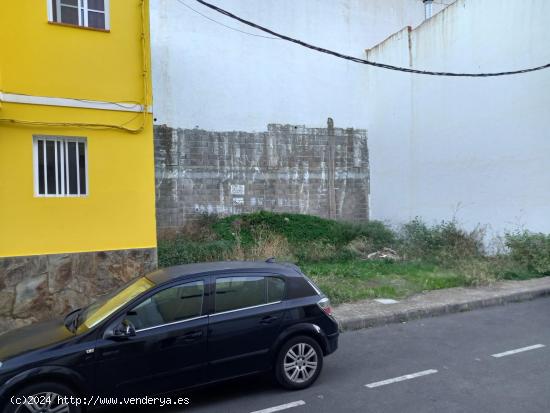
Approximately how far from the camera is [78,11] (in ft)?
26.4

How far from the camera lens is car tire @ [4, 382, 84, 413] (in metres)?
3.80

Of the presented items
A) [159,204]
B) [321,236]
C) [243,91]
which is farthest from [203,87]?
[321,236]

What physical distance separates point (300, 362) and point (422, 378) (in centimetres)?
139

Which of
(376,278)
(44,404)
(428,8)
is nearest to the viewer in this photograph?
(44,404)

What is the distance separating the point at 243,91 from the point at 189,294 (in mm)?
12933

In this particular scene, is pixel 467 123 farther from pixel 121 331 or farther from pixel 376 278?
pixel 121 331

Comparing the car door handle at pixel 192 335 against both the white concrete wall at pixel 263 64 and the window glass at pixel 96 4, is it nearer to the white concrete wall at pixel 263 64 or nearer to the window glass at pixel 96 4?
the window glass at pixel 96 4

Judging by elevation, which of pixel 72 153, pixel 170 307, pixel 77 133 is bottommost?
pixel 170 307

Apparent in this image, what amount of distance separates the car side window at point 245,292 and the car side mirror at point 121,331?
0.84 meters

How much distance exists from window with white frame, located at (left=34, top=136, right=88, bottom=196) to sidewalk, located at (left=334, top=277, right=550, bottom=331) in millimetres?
4829

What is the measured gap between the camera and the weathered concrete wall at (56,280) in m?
7.25

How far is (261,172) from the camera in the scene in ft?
55.2

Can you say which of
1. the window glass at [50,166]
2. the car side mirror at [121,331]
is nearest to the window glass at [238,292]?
the car side mirror at [121,331]

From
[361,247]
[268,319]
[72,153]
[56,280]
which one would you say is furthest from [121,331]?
[361,247]
